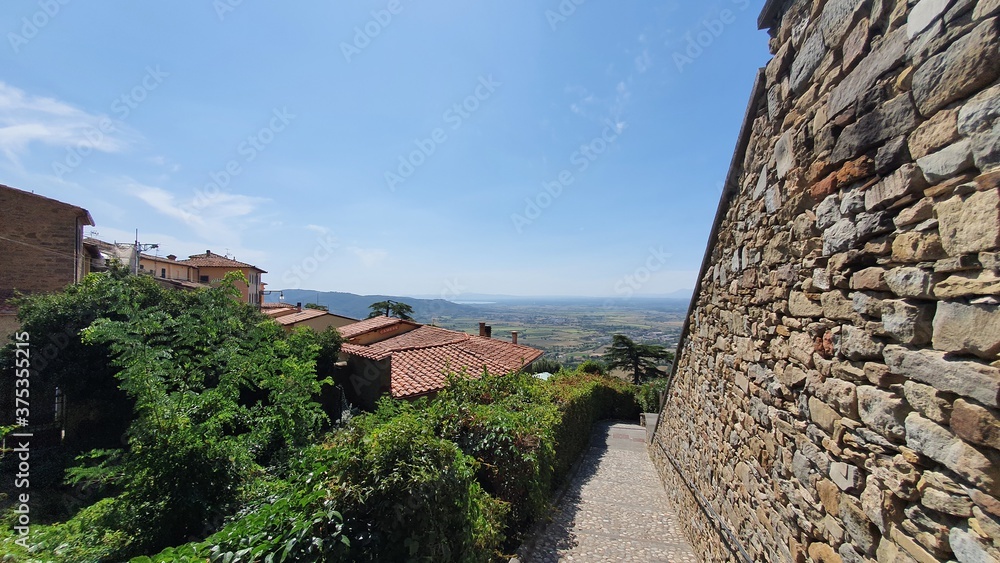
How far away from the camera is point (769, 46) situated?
3129 millimetres

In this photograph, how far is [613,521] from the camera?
6141mm

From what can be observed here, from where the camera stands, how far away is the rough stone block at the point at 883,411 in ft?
5.62

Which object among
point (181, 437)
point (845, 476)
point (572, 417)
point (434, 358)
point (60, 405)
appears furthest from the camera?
point (434, 358)

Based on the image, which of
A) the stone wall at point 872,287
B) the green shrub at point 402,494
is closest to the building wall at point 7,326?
the green shrub at point 402,494

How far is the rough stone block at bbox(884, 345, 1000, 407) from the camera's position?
1.29 m

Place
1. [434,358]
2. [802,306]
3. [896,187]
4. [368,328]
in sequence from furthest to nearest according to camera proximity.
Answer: [368,328], [434,358], [802,306], [896,187]

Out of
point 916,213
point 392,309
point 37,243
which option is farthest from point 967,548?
point 392,309

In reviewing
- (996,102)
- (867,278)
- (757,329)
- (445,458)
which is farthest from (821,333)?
(445,458)

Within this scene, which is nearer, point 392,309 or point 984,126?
point 984,126

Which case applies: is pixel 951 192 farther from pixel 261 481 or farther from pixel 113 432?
pixel 113 432

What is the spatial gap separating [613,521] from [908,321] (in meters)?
5.88

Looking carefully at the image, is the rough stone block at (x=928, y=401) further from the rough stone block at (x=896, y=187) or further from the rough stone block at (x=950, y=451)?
the rough stone block at (x=896, y=187)

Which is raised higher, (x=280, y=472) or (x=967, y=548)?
(x=967, y=548)

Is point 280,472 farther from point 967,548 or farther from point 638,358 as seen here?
point 638,358
